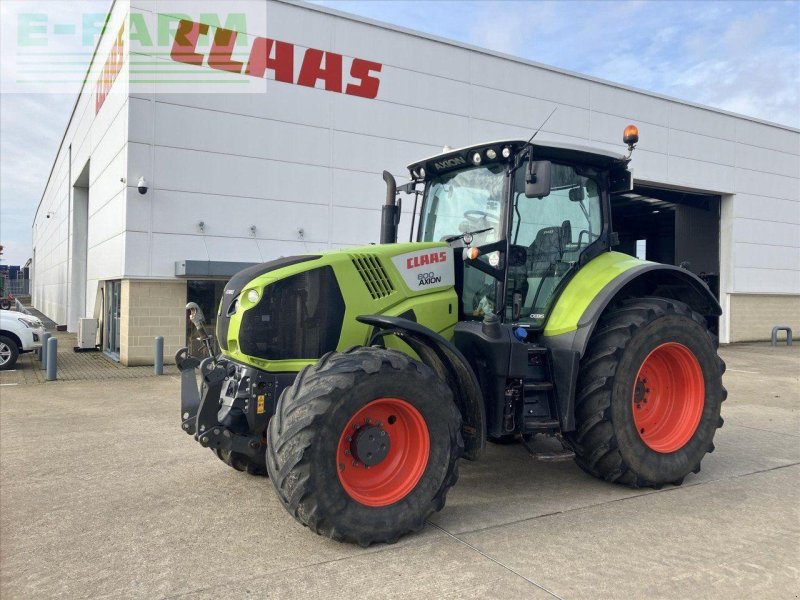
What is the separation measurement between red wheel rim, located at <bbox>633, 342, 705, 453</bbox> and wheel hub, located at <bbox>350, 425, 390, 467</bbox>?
7.45ft

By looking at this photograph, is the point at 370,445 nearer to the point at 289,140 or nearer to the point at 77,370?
the point at 77,370

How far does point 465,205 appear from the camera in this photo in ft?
16.4

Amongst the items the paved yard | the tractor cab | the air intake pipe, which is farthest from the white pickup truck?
the tractor cab

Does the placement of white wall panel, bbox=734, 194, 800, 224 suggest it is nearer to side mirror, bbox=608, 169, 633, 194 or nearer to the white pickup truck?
side mirror, bbox=608, 169, 633, 194

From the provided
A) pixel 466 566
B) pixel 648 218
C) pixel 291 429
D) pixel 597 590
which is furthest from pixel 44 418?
pixel 648 218

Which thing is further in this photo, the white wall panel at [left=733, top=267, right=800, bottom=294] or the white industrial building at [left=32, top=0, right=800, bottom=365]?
A: the white wall panel at [left=733, top=267, right=800, bottom=294]

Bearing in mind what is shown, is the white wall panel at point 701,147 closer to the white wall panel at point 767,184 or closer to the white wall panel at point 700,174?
the white wall panel at point 700,174

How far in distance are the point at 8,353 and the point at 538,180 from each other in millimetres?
11528

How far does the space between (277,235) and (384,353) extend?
9.91 m

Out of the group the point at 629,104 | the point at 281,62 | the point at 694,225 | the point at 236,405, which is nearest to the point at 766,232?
the point at 694,225

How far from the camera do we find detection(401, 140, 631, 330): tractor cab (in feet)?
15.1

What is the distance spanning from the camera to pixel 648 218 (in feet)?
83.4

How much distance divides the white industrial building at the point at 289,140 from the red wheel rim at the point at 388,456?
29.9 ft

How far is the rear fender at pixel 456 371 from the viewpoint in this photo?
397 centimetres
